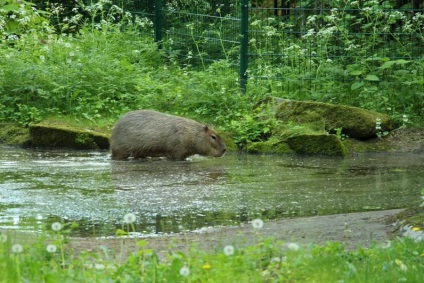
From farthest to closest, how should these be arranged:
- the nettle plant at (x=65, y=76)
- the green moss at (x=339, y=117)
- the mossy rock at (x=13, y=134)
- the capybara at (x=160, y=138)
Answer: the nettle plant at (x=65, y=76), the mossy rock at (x=13, y=134), the green moss at (x=339, y=117), the capybara at (x=160, y=138)

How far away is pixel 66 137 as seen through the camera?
40.4ft

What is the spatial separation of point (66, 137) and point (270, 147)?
109 inches

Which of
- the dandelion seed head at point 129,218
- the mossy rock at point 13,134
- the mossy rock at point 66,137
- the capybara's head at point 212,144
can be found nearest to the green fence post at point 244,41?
the capybara's head at point 212,144

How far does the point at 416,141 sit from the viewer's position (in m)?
12.1

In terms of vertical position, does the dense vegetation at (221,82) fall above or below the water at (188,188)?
above

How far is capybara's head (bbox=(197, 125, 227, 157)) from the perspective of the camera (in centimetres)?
1162

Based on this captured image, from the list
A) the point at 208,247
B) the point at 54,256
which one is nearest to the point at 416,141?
the point at 208,247

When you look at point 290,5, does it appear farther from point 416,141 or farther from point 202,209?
point 202,209

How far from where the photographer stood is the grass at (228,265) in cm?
462

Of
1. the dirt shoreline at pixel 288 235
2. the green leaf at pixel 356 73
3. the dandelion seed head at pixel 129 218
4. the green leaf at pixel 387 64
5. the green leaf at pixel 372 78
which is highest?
the dandelion seed head at pixel 129 218

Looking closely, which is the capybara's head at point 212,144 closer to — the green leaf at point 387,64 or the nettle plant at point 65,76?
the nettle plant at point 65,76

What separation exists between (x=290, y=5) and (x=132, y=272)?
13.8m

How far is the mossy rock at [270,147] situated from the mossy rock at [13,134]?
10.2ft

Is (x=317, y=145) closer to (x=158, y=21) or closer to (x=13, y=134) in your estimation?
(x=13, y=134)
